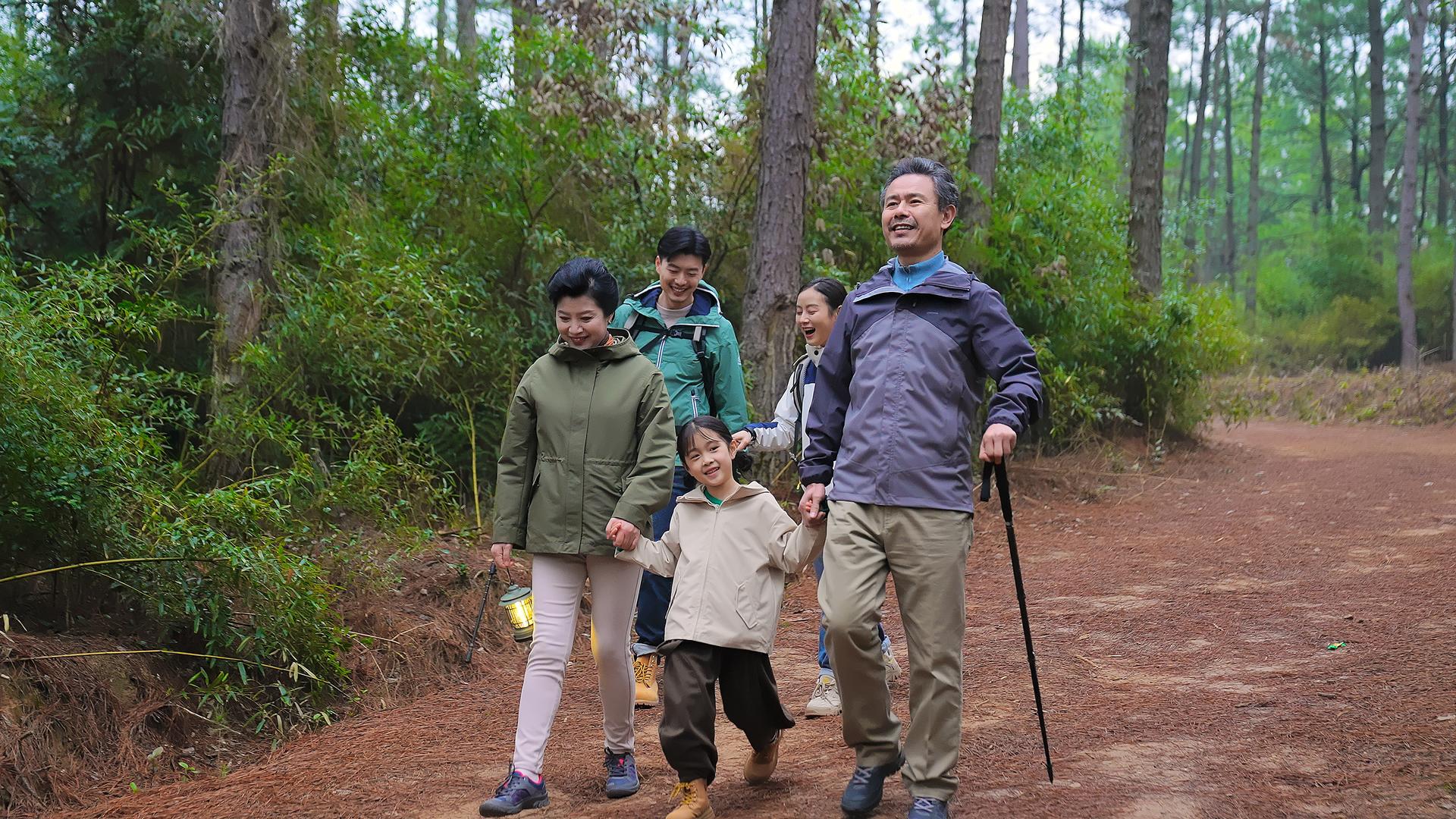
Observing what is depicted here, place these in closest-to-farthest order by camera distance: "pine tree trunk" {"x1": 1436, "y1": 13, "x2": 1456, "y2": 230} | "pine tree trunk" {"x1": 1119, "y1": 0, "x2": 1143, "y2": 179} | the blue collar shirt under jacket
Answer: the blue collar shirt under jacket
"pine tree trunk" {"x1": 1119, "y1": 0, "x2": 1143, "y2": 179}
"pine tree trunk" {"x1": 1436, "y1": 13, "x2": 1456, "y2": 230}

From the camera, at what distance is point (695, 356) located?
5.11 meters

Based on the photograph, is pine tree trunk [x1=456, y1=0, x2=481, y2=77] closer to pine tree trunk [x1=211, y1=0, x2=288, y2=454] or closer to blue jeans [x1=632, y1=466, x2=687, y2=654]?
pine tree trunk [x1=211, y1=0, x2=288, y2=454]

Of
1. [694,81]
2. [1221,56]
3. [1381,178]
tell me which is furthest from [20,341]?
[1221,56]

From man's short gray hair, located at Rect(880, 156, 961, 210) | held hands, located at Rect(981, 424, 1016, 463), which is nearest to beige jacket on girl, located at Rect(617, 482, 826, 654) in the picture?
held hands, located at Rect(981, 424, 1016, 463)

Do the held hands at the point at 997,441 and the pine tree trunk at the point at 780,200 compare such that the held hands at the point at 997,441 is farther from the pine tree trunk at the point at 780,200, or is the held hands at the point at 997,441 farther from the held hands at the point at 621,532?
the pine tree trunk at the point at 780,200

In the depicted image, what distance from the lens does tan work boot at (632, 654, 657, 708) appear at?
17.3ft

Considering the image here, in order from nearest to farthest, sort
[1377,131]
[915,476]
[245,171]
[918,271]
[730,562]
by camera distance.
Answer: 1. [915,476]
2. [918,271]
3. [730,562]
4. [245,171]
5. [1377,131]

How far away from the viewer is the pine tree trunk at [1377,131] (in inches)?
1160

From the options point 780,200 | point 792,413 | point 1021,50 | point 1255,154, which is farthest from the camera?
point 1255,154

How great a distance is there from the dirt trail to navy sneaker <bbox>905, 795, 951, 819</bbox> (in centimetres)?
25

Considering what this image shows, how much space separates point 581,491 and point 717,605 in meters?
0.62

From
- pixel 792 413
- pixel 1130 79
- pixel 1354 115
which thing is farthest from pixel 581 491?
pixel 1354 115

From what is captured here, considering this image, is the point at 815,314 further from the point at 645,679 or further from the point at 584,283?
the point at 645,679

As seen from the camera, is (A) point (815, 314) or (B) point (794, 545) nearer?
(B) point (794, 545)
